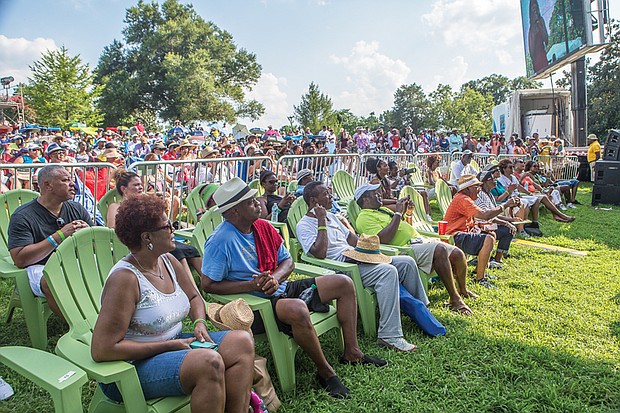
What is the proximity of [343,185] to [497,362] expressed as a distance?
16.9ft

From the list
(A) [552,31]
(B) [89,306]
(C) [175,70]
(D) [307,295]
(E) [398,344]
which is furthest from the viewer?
(C) [175,70]

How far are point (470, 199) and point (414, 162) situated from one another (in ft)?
19.4

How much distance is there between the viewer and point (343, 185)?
8352mm

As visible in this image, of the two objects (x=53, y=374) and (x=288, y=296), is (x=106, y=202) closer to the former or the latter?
(x=288, y=296)

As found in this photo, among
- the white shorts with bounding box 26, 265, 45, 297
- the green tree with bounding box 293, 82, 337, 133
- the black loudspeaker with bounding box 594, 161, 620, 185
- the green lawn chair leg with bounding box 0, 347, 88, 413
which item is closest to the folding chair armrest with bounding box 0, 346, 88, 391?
the green lawn chair leg with bounding box 0, 347, 88, 413

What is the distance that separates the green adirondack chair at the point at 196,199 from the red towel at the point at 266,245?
2.44 m

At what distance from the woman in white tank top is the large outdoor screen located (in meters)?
21.3

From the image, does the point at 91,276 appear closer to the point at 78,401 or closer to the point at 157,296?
the point at 157,296

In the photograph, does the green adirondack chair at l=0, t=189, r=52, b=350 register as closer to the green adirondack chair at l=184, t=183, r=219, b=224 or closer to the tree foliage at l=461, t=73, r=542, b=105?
the green adirondack chair at l=184, t=183, r=219, b=224

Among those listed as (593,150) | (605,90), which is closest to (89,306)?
(593,150)

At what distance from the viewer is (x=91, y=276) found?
9.52ft

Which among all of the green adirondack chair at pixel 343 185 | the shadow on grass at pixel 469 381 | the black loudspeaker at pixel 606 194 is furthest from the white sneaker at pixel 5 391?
the black loudspeaker at pixel 606 194

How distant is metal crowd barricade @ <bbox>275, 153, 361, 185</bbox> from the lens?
7857 millimetres

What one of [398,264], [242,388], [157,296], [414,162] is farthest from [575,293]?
[414,162]
